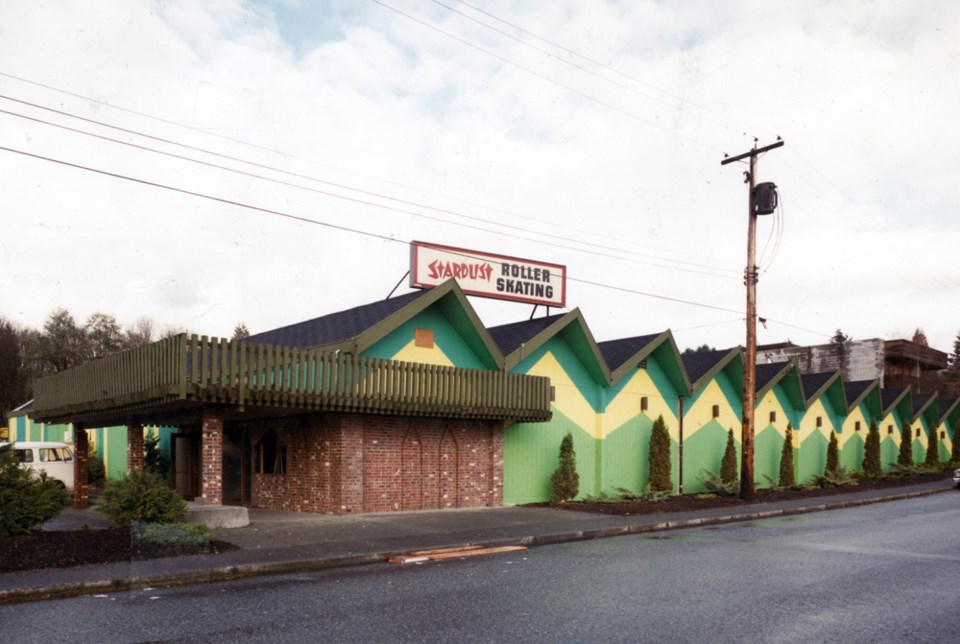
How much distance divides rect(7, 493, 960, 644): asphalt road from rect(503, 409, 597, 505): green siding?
31.0ft

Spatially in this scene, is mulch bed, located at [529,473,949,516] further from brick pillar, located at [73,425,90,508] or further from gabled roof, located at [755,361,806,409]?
brick pillar, located at [73,425,90,508]

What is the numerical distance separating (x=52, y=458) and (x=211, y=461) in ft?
45.3

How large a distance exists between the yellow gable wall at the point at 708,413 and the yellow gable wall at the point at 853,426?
11.6m

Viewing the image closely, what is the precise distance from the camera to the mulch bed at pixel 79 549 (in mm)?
11570

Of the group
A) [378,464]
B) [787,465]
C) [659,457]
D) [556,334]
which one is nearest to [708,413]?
[659,457]

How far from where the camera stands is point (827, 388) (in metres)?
38.9

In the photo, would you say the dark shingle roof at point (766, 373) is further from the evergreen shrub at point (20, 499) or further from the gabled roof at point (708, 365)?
the evergreen shrub at point (20, 499)

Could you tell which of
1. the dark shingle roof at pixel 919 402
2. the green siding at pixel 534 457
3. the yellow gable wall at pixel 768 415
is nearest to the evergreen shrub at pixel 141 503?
the green siding at pixel 534 457

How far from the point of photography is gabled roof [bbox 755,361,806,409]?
3372 cm

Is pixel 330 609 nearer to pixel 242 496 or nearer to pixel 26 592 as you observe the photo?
pixel 26 592

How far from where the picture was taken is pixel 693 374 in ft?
102

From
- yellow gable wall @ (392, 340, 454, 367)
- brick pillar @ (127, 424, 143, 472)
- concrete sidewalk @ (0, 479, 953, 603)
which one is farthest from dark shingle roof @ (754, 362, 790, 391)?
brick pillar @ (127, 424, 143, 472)

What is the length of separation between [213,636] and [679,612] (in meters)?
4.77

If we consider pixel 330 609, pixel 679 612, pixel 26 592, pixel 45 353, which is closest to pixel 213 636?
pixel 330 609
